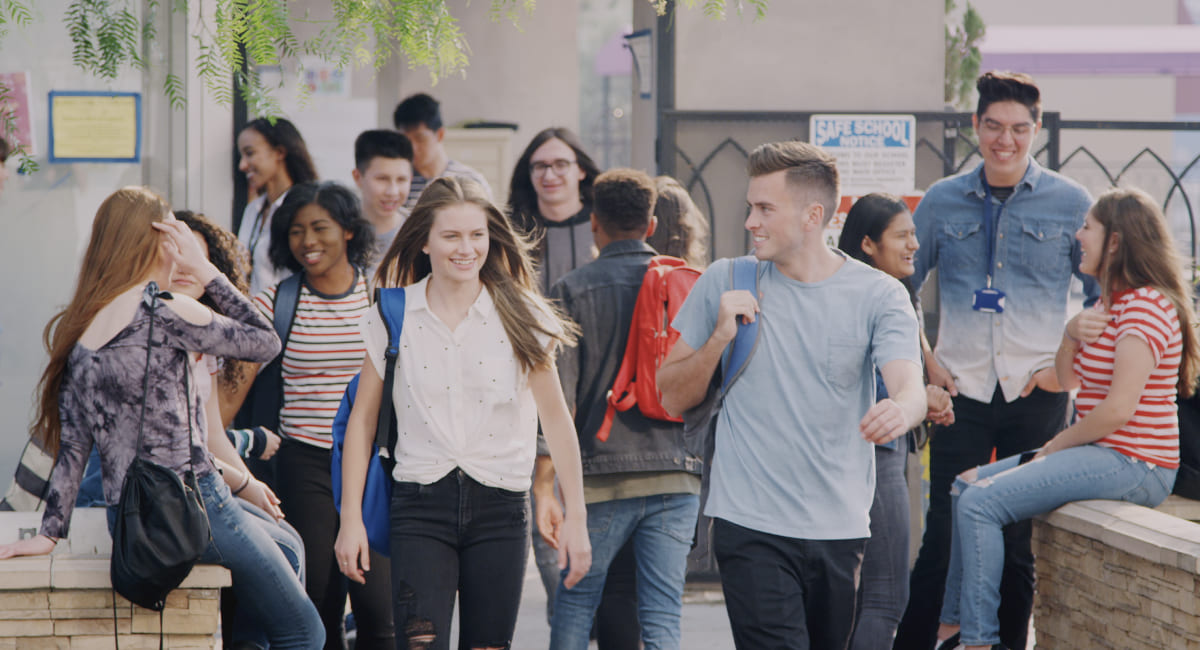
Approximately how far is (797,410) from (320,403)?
2.07 meters

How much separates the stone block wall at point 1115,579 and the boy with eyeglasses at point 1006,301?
0.54 ft

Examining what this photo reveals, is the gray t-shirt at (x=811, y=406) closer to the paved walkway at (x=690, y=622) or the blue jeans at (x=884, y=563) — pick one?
the blue jeans at (x=884, y=563)

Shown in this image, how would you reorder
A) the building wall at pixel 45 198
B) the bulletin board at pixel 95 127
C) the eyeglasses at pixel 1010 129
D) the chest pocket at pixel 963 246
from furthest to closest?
the bulletin board at pixel 95 127 < the building wall at pixel 45 198 < the chest pocket at pixel 963 246 < the eyeglasses at pixel 1010 129

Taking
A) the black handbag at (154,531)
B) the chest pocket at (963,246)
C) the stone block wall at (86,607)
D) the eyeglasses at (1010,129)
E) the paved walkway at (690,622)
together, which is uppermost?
the eyeglasses at (1010,129)

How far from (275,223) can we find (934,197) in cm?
265

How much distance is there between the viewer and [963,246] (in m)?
5.35

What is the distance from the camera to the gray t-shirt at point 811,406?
3.51 meters

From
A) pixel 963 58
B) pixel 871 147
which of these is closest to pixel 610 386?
pixel 871 147

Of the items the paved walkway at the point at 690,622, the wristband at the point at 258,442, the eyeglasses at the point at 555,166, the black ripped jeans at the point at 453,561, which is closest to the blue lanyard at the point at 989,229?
the eyeglasses at the point at 555,166

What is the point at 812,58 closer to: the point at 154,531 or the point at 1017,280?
the point at 1017,280

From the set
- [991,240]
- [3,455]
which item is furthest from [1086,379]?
[3,455]

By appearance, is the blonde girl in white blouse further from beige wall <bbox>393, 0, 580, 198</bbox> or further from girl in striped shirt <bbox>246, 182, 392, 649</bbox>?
beige wall <bbox>393, 0, 580, 198</bbox>

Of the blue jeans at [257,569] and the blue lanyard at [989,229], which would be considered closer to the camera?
the blue jeans at [257,569]

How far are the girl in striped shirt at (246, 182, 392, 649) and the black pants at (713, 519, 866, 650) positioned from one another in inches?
72.2
